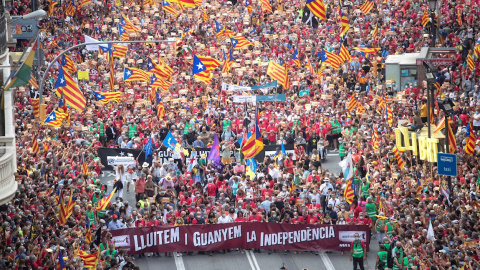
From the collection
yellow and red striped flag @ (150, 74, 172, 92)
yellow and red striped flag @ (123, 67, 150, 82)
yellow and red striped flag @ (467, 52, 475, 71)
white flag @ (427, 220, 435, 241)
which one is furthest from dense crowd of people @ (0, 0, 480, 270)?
yellow and red striped flag @ (150, 74, 172, 92)

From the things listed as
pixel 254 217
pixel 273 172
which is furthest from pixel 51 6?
pixel 254 217

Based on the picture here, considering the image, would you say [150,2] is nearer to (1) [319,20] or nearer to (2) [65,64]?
(1) [319,20]

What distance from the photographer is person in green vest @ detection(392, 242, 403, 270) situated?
29.3 meters

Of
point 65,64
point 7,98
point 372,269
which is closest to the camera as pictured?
point 372,269

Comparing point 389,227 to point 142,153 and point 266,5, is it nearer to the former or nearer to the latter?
point 142,153

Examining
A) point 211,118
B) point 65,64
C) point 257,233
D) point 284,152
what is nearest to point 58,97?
point 65,64

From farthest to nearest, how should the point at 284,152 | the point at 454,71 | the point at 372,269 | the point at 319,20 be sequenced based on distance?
the point at 319,20 → the point at 454,71 → the point at 284,152 → the point at 372,269

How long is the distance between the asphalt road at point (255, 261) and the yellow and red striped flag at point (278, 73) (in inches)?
535

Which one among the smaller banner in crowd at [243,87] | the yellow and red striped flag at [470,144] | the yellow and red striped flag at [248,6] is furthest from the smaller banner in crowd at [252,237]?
the yellow and red striped flag at [248,6]

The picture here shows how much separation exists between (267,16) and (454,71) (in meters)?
17.0

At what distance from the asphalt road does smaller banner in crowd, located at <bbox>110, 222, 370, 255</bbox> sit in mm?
225

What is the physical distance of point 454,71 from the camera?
138 feet

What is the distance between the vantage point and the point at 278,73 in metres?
45.8

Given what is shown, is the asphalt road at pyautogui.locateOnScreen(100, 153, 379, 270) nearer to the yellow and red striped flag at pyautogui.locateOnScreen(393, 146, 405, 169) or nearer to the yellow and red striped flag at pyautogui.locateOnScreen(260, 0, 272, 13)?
the yellow and red striped flag at pyautogui.locateOnScreen(393, 146, 405, 169)
